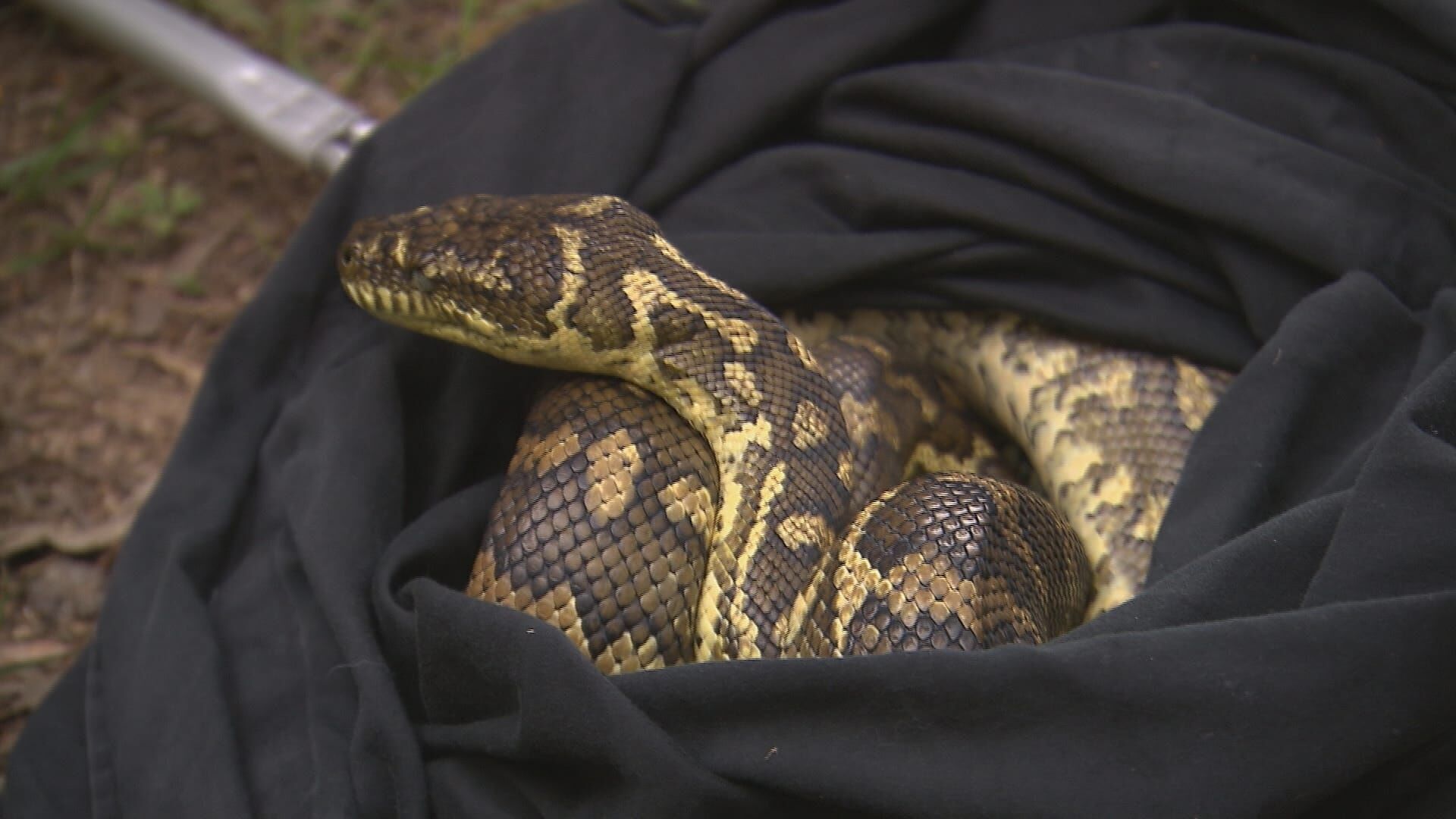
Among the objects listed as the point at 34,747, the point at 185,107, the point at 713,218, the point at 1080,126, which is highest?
the point at 1080,126

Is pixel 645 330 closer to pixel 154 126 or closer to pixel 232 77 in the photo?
pixel 232 77

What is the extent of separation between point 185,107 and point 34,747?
271 centimetres

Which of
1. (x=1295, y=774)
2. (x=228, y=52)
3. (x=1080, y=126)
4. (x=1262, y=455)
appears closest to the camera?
(x=1295, y=774)

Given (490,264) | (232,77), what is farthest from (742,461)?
(232,77)

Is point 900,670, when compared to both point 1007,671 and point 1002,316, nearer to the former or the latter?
point 1007,671

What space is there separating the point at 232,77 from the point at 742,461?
2.22 metres

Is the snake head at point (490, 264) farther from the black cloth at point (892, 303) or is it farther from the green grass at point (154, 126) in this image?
the green grass at point (154, 126)

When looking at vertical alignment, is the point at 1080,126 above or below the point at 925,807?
above

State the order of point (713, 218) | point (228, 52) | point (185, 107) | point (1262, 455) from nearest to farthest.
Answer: point (1262, 455), point (713, 218), point (228, 52), point (185, 107)

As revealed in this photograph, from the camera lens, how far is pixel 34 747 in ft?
7.70

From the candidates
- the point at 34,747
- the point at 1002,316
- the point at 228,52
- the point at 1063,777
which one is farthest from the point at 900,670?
the point at 228,52

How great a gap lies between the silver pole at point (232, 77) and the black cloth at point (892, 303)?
58 cm

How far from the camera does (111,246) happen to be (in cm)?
395

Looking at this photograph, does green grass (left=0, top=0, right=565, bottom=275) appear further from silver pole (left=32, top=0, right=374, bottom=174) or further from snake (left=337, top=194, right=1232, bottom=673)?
snake (left=337, top=194, right=1232, bottom=673)
